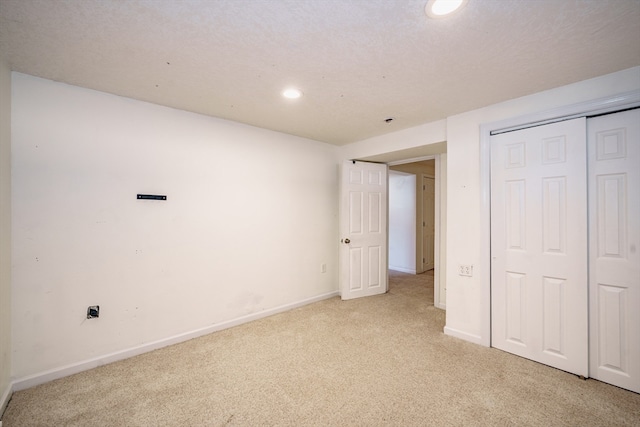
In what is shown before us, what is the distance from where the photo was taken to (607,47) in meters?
1.69

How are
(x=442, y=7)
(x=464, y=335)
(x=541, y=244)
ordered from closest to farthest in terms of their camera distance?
(x=442, y=7) → (x=541, y=244) → (x=464, y=335)

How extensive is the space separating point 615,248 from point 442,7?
2189 millimetres

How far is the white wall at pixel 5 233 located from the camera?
182 centimetres

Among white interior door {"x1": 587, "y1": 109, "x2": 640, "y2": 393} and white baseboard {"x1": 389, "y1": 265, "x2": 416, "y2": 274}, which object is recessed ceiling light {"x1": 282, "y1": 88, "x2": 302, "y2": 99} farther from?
white baseboard {"x1": 389, "y1": 265, "x2": 416, "y2": 274}

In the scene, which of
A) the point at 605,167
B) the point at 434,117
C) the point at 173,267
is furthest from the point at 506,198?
the point at 173,267

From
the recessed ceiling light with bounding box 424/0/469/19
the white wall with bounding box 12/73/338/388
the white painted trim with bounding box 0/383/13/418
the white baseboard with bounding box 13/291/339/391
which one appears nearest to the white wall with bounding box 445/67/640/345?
the recessed ceiling light with bounding box 424/0/469/19

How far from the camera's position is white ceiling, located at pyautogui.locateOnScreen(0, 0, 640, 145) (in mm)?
1392

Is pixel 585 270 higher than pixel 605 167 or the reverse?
the reverse

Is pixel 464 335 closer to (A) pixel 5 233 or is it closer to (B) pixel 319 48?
(B) pixel 319 48

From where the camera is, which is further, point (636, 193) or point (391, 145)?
point (391, 145)

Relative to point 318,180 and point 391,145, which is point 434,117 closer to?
point 391,145

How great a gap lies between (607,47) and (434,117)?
1371 millimetres

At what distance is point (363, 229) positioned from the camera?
411 cm

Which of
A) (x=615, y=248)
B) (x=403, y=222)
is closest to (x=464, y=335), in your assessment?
(x=615, y=248)
